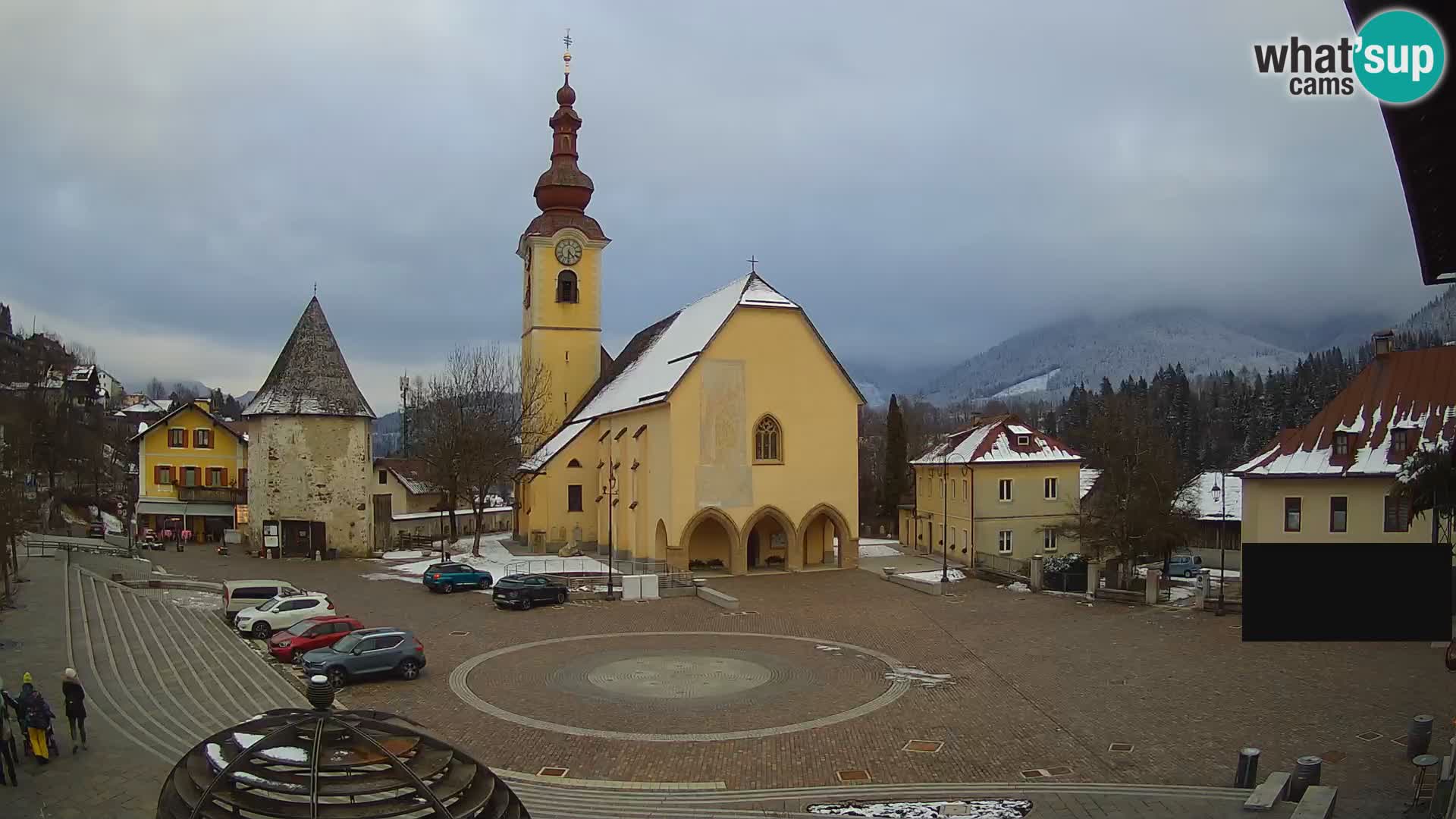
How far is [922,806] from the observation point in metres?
12.9

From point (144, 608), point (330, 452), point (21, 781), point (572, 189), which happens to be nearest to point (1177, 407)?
point (572, 189)

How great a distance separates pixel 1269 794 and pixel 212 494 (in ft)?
177

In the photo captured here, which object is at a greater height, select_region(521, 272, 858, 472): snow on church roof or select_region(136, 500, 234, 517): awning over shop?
select_region(521, 272, 858, 472): snow on church roof

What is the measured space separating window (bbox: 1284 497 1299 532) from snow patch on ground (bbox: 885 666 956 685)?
21.1 metres

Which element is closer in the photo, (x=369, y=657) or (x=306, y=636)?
(x=369, y=657)

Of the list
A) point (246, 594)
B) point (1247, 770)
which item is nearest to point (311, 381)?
point (246, 594)

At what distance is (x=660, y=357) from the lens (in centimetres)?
4691

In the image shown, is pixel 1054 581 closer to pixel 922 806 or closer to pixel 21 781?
pixel 922 806

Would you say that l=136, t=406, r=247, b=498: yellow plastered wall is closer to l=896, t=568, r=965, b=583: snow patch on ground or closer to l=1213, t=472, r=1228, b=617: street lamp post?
l=896, t=568, r=965, b=583: snow patch on ground

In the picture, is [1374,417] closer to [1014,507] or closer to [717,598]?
[1014,507]

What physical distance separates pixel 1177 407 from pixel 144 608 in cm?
9587

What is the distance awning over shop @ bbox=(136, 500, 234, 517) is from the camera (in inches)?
2066

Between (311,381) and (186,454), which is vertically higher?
(311,381)
